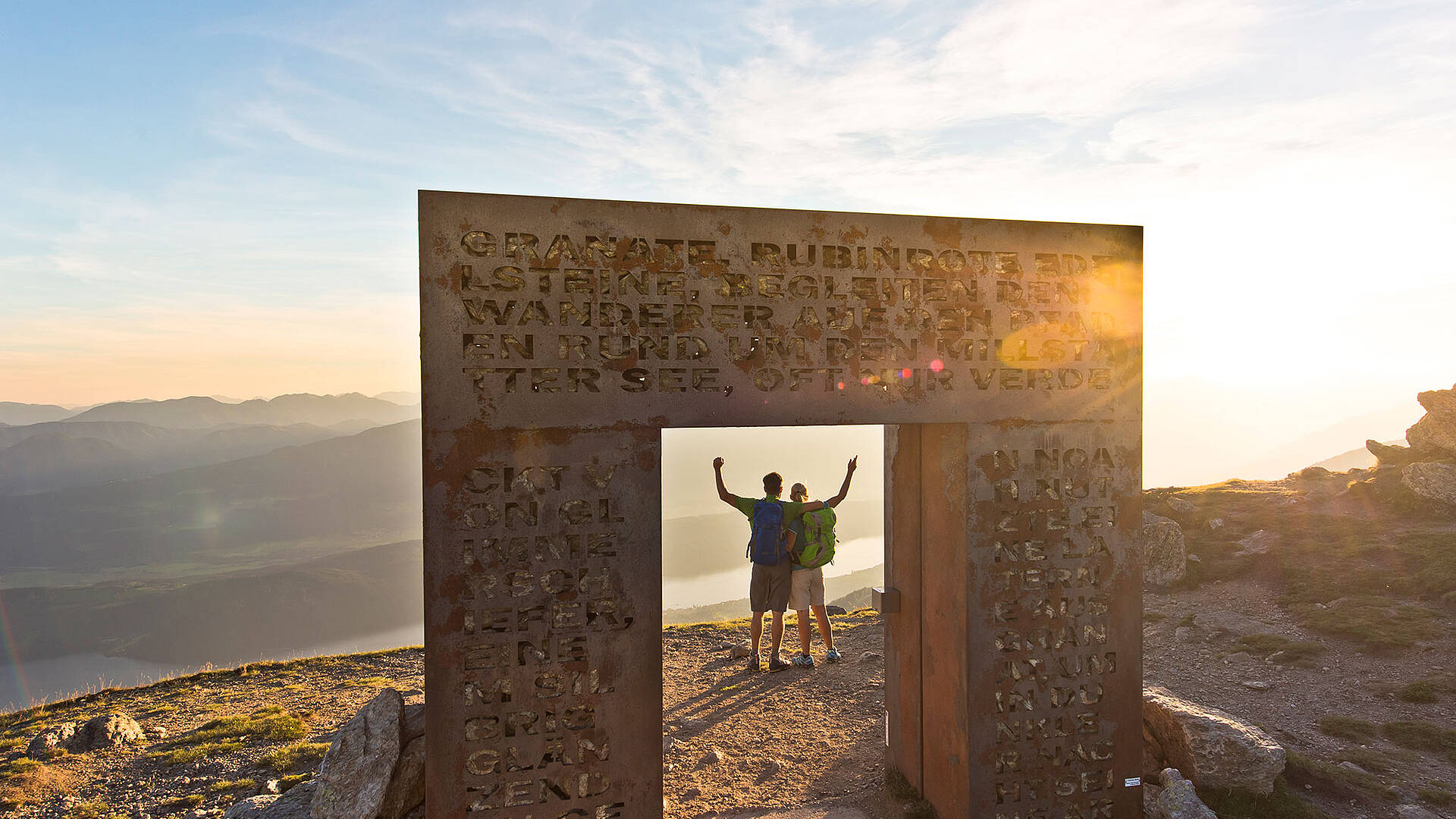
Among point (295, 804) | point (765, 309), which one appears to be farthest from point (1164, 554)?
point (295, 804)

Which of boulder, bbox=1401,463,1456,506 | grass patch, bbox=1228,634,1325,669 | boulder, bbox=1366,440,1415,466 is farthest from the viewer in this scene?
boulder, bbox=1366,440,1415,466

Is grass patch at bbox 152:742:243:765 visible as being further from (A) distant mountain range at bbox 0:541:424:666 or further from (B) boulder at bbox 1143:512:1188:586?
(A) distant mountain range at bbox 0:541:424:666

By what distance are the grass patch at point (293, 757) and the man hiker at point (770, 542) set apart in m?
5.23

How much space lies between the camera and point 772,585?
29.7 ft

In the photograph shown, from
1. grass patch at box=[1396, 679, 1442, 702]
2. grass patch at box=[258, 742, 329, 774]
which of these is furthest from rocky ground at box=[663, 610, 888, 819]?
grass patch at box=[1396, 679, 1442, 702]

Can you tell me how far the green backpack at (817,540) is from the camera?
8.89m

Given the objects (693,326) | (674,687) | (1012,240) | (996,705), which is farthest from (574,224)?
(674,687)

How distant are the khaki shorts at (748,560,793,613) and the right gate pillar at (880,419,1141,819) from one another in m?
3.12

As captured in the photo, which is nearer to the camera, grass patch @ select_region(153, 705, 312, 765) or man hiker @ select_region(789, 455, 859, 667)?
grass patch @ select_region(153, 705, 312, 765)

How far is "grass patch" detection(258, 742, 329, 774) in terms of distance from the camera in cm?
764

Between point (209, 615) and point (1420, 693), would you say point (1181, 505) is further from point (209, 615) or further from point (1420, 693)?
point (209, 615)

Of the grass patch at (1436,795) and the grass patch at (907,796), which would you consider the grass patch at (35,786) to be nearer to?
the grass patch at (907,796)

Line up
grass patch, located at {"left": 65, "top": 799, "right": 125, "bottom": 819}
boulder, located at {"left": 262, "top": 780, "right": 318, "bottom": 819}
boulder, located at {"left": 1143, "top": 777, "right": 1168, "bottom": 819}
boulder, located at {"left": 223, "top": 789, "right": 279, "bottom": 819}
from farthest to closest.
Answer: grass patch, located at {"left": 65, "top": 799, "right": 125, "bottom": 819}, boulder, located at {"left": 1143, "top": 777, "right": 1168, "bottom": 819}, boulder, located at {"left": 223, "top": 789, "right": 279, "bottom": 819}, boulder, located at {"left": 262, "top": 780, "right": 318, "bottom": 819}

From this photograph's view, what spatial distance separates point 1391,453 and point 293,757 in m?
24.6
